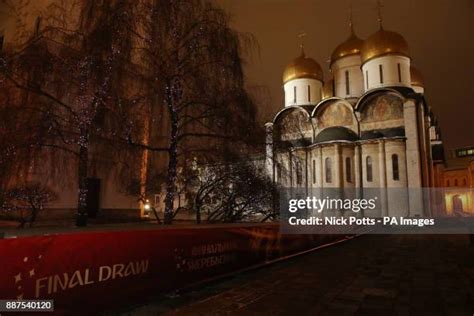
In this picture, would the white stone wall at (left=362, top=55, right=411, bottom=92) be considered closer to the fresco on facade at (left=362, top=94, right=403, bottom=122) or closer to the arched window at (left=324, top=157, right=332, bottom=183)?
the fresco on facade at (left=362, top=94, right=403, bottom=122)

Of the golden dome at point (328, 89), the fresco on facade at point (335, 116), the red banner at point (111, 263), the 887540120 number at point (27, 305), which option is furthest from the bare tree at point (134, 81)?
the golden dome at point (328, 89)

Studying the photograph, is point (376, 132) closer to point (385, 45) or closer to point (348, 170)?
point (348, 170)

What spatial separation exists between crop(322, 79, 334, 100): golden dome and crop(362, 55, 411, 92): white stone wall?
6.81m

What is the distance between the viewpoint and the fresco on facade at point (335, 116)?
37.3 metres

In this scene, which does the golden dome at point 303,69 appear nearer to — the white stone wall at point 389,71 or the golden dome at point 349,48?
the golden dome at point 349,48

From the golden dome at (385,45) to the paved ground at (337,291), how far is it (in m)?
29.5

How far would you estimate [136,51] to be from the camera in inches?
324

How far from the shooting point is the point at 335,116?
38250 mm

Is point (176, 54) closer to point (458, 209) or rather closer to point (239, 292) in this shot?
point (239, 292)

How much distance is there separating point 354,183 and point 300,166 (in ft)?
79.6

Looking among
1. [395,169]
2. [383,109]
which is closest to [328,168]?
[395,169]

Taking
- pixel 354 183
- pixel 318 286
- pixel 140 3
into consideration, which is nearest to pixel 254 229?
pixel 318 286

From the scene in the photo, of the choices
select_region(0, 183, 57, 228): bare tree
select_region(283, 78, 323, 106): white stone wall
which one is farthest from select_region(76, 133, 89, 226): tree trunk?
select_region(283, 78, 323, 106): white stone wall

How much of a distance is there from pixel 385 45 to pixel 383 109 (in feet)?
21.8
